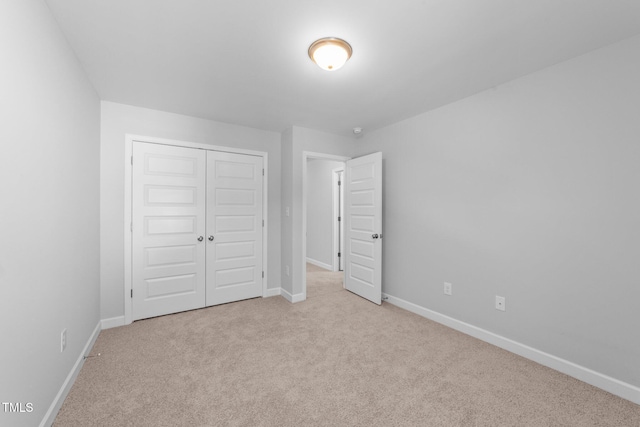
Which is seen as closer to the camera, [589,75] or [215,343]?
[589,75]

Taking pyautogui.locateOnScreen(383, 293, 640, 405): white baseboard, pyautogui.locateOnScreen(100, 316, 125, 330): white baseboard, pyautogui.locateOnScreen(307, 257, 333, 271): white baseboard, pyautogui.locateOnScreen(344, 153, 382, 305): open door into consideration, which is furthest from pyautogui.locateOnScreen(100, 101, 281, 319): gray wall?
pyautogui.locateOnScreen(307, 257, 333, 271): white baseboard

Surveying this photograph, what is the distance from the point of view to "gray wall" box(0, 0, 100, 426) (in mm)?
1134

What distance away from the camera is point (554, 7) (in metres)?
1.51

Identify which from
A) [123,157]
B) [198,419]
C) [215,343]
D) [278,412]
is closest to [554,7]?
[278,412]

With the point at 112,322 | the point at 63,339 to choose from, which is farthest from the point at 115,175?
the point at 63,339

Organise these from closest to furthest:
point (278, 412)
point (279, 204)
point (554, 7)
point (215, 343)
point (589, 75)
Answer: point (554, 7)
point (278, 412)
point (589, 75)
point (215, 343)
point (279, 204)

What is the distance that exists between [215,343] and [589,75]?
12.3ft

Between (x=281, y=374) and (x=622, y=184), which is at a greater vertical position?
(x=622, y=184)

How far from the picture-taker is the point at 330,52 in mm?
1836

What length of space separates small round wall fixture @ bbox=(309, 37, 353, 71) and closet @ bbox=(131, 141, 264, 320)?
2.03 metres

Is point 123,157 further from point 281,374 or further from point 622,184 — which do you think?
point 622,184

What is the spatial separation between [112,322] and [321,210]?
3956mm

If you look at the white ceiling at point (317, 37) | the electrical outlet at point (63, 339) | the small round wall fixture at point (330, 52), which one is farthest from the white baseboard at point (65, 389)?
the small round wall fixture at point (330, 52)

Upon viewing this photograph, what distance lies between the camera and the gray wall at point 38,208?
1.13 meters
